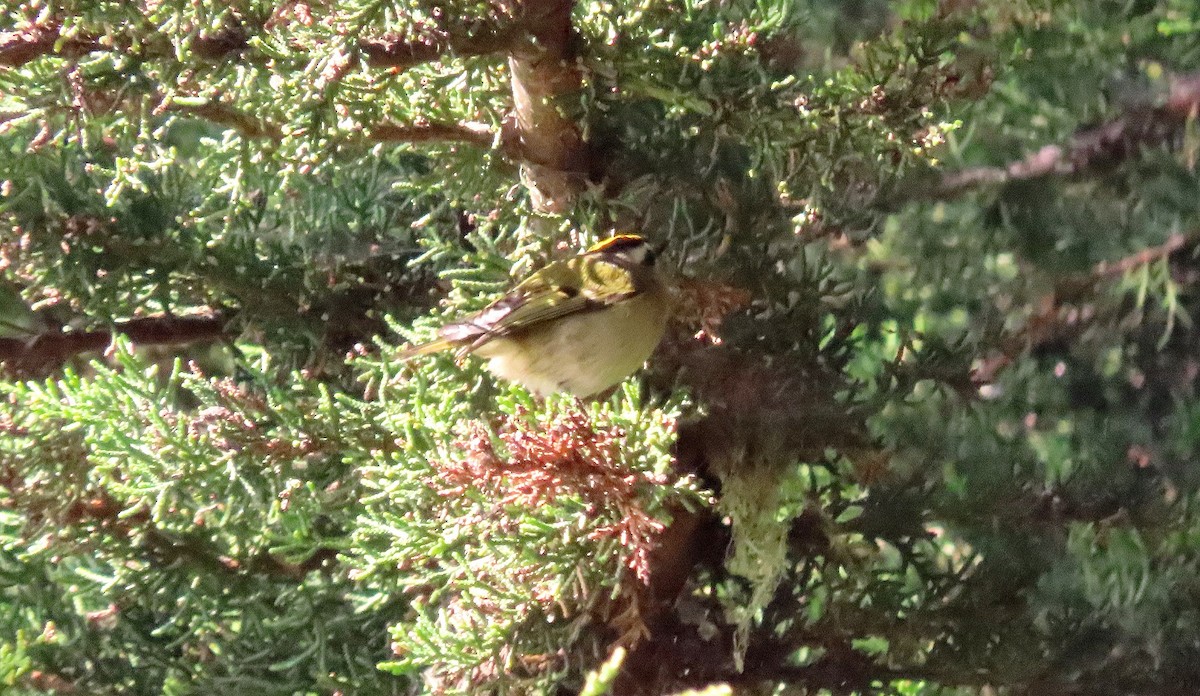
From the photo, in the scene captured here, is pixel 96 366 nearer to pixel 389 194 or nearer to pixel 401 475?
pixel 401 475

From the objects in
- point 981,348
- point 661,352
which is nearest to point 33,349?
point 661,352

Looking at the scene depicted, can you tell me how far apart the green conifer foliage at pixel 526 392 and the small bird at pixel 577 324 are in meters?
0.02

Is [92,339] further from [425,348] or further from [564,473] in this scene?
[564,473]

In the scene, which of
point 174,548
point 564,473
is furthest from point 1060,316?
point 174,548

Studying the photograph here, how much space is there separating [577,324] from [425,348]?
0.41 feet

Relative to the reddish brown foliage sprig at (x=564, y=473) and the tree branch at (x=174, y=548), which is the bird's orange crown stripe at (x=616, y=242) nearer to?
the reddish brown foliage sprig at (x=564, y=473)

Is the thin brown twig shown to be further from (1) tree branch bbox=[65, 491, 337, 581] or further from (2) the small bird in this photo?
(1) tree branch bbox=[65, 491, 337, 581]

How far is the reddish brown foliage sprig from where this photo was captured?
59 centimetres

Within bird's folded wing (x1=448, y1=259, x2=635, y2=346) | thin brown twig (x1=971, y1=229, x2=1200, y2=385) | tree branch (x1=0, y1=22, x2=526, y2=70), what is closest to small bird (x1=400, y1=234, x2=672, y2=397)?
bird's folded wing (x1=448, y1=259, x2=635, y2=346)

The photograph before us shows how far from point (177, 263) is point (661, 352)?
445 mm

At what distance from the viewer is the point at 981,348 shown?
3.14ft

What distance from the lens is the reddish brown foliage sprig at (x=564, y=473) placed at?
0.59 meters

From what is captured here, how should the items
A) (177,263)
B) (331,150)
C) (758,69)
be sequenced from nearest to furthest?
1. (331,150)
2. (758,69)
3. (177,263)

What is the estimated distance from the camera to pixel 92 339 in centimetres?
95
